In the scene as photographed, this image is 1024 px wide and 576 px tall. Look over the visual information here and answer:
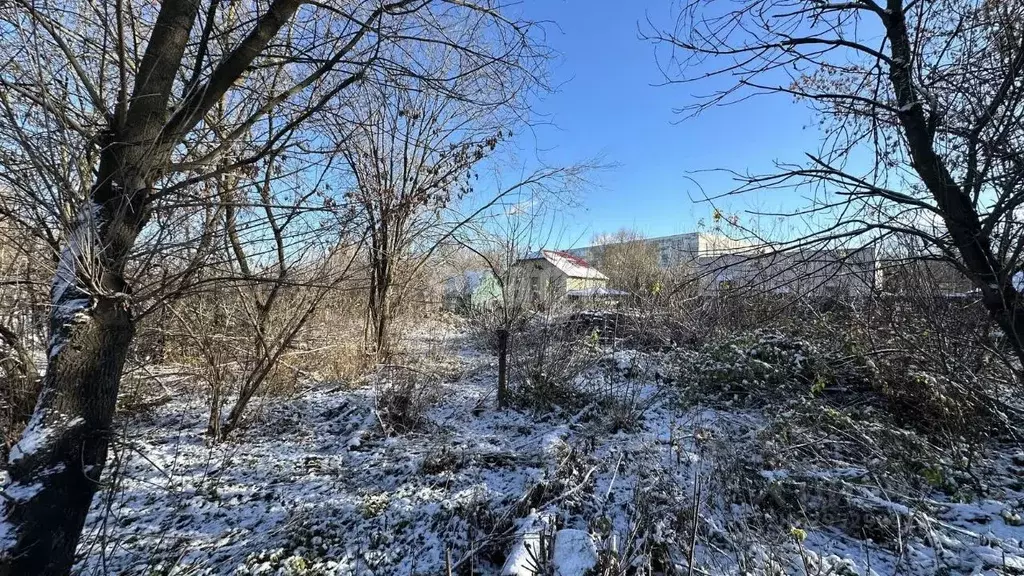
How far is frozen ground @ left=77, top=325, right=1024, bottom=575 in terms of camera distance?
1.98m

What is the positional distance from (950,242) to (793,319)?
3.69 m

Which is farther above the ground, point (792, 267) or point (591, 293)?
point (591, 293)

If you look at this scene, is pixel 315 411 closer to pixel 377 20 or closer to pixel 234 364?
pixel 234 364

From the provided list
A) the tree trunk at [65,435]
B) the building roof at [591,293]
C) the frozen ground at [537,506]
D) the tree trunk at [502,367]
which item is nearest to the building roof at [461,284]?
the building roof at [591,293]

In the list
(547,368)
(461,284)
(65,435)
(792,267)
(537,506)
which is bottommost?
(537,506)

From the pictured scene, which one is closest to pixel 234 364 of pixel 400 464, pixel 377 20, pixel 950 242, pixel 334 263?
pixel 334 263

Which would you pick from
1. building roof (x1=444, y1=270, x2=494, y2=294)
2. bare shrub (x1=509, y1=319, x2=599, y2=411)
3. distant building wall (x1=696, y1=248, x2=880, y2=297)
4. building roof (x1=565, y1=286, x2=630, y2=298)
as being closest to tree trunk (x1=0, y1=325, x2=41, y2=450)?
bare shrub (x1=509, y1=319, x2=599, y2=411)

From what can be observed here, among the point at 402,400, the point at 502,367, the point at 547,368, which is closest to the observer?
the point at 402,400

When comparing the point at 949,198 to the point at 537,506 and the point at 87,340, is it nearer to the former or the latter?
the point at 537,506

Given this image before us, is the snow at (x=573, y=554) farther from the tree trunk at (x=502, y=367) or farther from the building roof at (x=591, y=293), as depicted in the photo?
the building roof at (x=591, y=293)

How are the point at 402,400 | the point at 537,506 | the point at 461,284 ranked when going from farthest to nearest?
the point at 461,284 → the point at 402,400 → the point at 537,506

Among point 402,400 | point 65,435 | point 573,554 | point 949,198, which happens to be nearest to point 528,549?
point 573,554

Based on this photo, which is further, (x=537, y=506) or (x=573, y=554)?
(x=537, y=506)

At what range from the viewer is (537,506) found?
2387 mm
